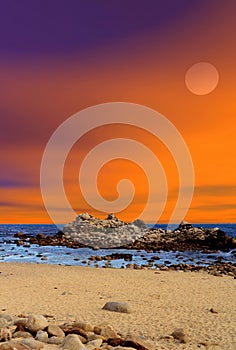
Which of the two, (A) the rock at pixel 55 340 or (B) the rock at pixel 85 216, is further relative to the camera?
(B) the rock at pixel 85 216

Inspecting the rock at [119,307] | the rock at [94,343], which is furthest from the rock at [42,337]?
the rock at [119,307]

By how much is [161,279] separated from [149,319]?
11.5 m

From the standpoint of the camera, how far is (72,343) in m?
10.3

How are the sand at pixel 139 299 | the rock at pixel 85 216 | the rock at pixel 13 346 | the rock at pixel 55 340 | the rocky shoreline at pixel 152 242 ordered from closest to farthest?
1. the rock at pixel 13 346
2. the rock at pixel 55 340
3. the sand at pixel 139 299
4. the rocky shoreline at pixel 152 242
5. the rock at pixel 85 216

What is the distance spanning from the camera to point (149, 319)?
14812 millimetres

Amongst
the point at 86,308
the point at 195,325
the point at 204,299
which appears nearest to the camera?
the point at 195,325

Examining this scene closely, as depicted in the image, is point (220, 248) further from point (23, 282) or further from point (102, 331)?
point (102, 331)

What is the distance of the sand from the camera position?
13352 mm

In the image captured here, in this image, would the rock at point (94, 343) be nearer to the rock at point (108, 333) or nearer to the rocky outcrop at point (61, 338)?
the rocky outcrop at point (61, 338)

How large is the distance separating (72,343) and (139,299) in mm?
9199

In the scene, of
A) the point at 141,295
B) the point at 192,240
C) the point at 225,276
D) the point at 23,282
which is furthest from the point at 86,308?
the point at 192,240

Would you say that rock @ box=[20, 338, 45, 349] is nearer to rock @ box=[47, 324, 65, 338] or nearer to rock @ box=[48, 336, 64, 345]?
rock @ box=[48, 336, 64, 345]

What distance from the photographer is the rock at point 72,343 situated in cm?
1016

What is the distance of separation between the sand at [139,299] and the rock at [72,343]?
232 cm
